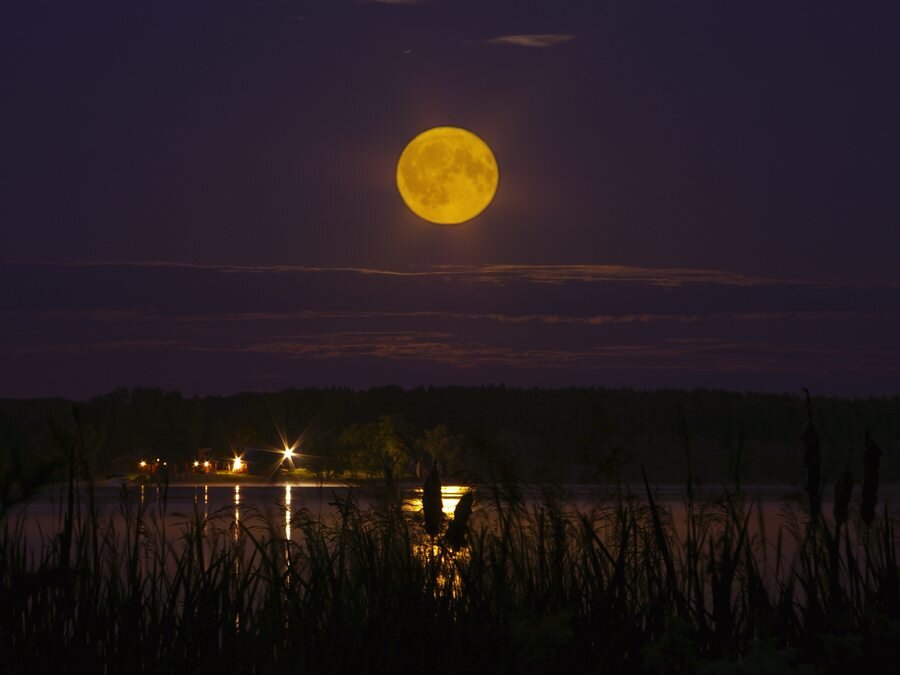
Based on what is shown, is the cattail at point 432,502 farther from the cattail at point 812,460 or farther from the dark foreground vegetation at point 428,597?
the cattail at point 812,460

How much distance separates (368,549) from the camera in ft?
27.6

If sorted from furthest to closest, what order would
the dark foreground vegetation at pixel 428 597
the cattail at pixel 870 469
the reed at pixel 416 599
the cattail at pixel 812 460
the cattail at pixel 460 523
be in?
the cattail at pixel 460 523, the reed at pixel 416 599, the dark foreground vegetation at pixel 428 597, the cattail at pixel 812 460, the cattail at pixel 870 469

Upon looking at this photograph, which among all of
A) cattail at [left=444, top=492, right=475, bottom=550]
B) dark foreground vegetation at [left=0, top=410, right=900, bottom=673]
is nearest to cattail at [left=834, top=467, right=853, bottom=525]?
dark foreground vegetation at [left=0, top=410, right=900, bottom=673]

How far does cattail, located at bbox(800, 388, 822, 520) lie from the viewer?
6570 mm

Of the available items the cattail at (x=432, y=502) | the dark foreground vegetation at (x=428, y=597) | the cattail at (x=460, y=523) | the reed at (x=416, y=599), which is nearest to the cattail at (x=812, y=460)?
the dark foreground vegetation at (x=428, y=597)

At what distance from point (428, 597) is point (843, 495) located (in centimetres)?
268

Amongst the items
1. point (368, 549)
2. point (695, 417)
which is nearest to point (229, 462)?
point (695, 417)

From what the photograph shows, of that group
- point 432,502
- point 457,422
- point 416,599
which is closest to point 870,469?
point 432,502

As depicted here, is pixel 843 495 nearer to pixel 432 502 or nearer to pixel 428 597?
pixel 432 502

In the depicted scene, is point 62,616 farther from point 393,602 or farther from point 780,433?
point 780,433

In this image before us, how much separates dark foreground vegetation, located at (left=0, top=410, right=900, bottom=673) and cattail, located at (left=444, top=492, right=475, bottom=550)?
0.01m

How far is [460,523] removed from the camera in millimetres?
7441

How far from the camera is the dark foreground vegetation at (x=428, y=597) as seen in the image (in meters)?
6.92

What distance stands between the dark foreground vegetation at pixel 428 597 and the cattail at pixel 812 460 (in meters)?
A: 0.01
